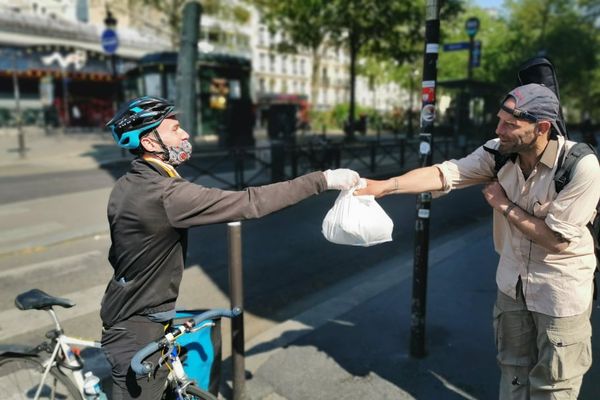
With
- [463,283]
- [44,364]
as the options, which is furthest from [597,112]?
[44,364]

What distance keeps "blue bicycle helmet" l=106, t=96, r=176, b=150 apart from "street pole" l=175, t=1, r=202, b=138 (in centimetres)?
1380

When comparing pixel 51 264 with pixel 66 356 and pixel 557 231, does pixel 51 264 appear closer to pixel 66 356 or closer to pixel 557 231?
pixel 66 356

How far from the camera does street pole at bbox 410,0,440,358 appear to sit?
3.49 meters

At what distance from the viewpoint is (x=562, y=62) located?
3625cm

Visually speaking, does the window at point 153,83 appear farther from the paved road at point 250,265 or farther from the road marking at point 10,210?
the paved road at point 250,265

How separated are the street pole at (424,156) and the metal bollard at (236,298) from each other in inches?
55.0

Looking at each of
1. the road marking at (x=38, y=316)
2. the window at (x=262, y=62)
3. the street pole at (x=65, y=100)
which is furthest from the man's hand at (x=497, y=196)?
the window at (x=262, y=62)

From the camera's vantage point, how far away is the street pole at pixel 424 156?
349 centimetres

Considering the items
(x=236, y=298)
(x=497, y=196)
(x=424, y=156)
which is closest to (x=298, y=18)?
(x=424, y=156)

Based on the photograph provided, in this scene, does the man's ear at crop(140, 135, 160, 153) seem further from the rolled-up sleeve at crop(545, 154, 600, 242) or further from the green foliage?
the green foliage

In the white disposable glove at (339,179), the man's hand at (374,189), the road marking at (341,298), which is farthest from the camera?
the road marking at (341,298)

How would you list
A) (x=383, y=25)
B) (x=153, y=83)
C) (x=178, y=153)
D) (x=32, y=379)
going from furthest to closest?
(x=153, y=83)
(x=383, y=25)
(x=32, y=379)
(x=178, y=153)

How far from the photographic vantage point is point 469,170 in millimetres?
2674

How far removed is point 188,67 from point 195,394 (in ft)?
50.0
